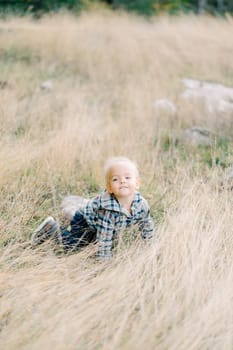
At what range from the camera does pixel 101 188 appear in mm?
3656

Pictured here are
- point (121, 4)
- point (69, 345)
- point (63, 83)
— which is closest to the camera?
point (69, 345)

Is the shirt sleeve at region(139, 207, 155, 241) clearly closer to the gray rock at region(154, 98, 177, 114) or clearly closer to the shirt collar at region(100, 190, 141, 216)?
the shirt collar at region(100, 190, 141, 216)

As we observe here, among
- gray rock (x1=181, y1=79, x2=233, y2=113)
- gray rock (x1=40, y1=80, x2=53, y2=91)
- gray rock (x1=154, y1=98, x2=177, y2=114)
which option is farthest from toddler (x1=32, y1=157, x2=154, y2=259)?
gray rock (x1=40, y1=80, x2=53, y2=91)

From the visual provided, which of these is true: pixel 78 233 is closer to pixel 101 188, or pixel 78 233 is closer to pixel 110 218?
pixel 110 218

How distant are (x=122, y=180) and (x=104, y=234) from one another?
1.07 feet

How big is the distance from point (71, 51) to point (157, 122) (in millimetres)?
2968

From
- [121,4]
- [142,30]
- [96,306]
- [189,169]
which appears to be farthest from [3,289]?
[121,4]

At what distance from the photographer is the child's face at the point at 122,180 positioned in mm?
2693

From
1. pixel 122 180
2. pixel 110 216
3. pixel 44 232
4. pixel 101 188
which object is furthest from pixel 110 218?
pixel 101 188

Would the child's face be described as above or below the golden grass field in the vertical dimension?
above

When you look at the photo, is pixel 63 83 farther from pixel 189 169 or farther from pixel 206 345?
pixel 206 345

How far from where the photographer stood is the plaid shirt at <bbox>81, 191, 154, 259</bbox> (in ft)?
8.86

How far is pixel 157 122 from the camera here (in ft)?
16.8

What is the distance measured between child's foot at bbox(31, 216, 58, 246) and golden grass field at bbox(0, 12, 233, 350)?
0.06 metres
